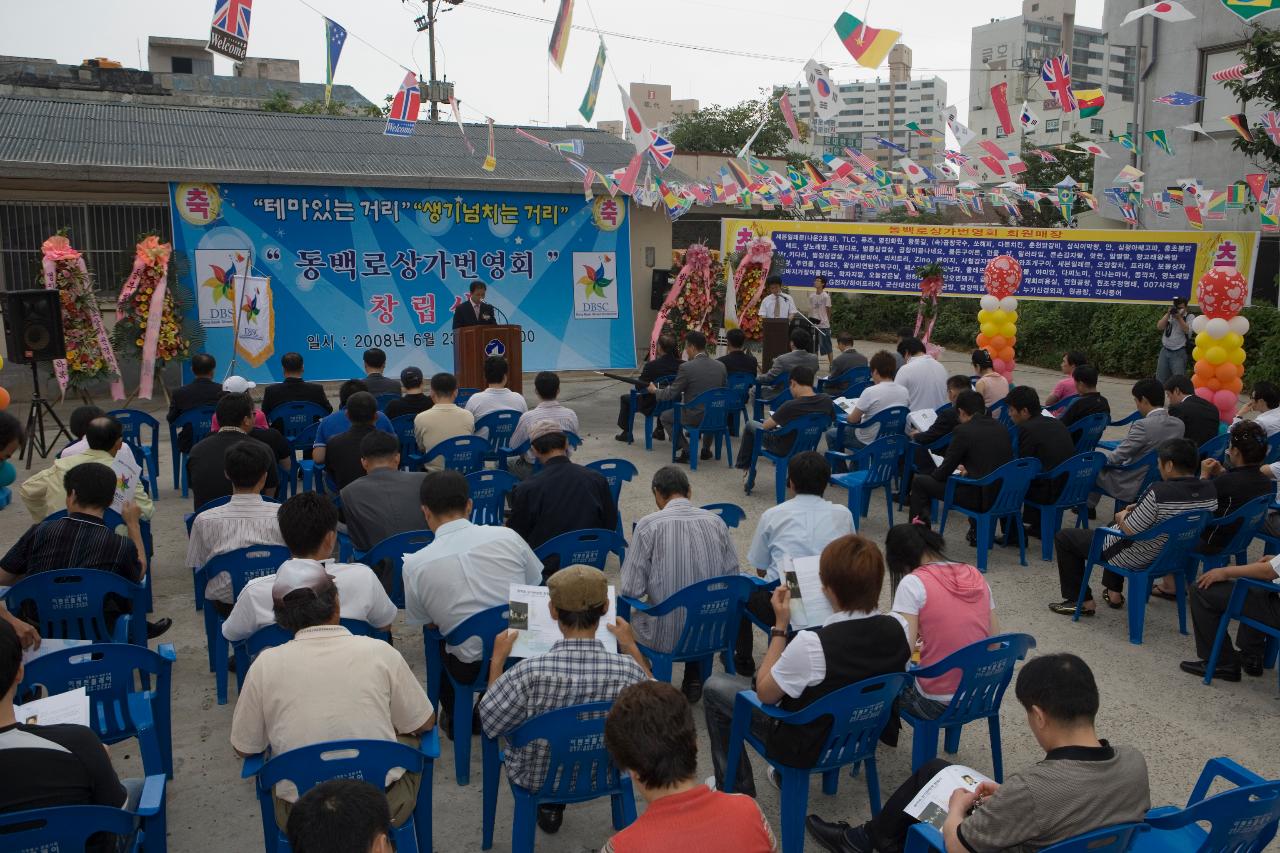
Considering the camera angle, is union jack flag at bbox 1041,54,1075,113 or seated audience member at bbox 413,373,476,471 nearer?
seated audience member at bbox 413,373,476,471

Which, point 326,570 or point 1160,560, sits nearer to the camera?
point 326,570

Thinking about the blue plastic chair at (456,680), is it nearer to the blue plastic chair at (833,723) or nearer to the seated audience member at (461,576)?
the seated audience member at (461,576)

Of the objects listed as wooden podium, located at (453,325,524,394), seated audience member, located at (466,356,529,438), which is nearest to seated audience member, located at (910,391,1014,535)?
seated audience member, located at (466,356,529,438)

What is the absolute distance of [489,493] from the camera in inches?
231

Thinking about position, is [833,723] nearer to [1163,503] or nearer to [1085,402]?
[1163,503]

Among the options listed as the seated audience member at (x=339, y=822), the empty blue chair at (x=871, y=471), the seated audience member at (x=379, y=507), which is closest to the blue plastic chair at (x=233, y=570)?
the seated audience member at (x=379, y=507)

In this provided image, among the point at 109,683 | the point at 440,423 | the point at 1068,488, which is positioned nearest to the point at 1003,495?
the point at 1068,488

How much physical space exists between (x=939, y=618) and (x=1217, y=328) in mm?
7333

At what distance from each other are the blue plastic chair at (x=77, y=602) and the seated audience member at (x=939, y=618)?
10.0ft

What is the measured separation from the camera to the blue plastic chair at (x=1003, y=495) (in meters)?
6.26

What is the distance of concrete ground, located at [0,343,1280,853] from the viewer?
12.0 feet

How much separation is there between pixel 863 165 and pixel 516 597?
1220 cm

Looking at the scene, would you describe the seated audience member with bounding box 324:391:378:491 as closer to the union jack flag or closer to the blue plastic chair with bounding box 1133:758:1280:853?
the blue plastic chair with bounding box 1133:758:1280:853

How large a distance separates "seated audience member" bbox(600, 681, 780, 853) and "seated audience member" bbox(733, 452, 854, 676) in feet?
6.83
